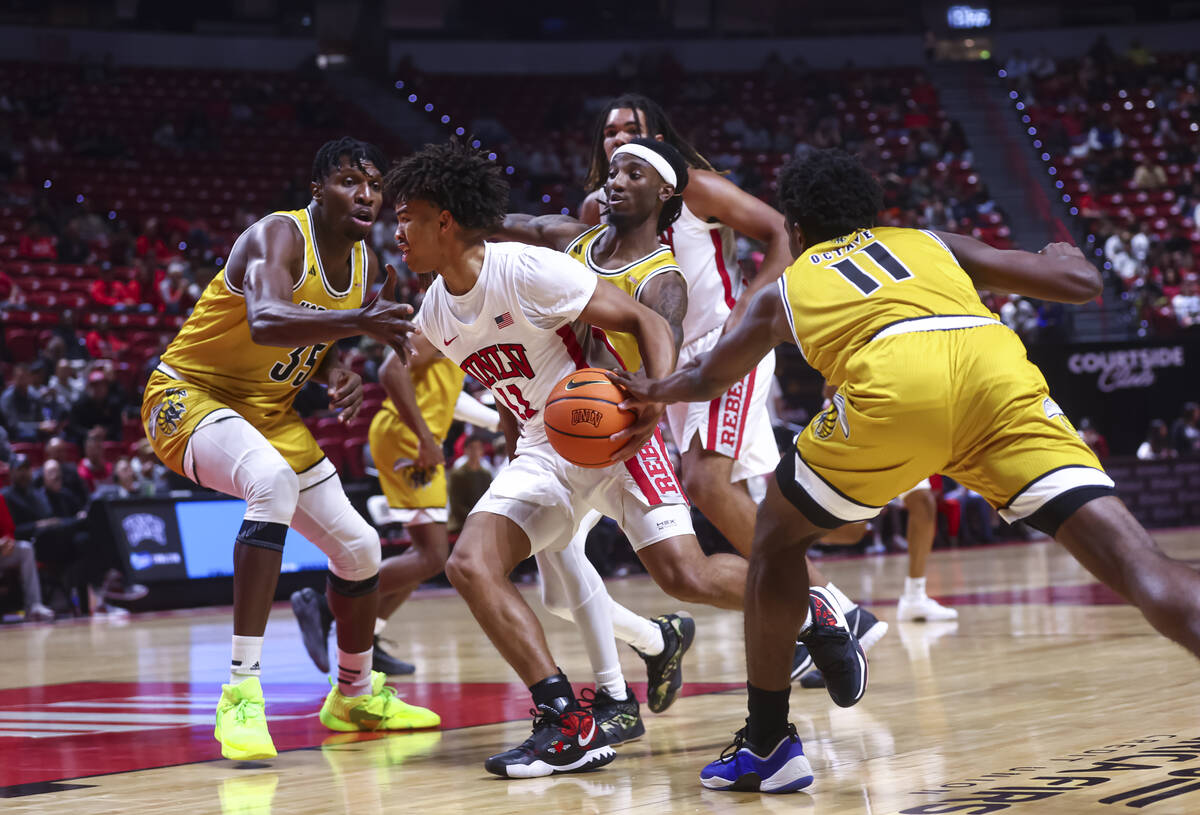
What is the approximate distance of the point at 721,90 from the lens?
2484 centimetres

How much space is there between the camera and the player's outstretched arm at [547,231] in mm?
4922

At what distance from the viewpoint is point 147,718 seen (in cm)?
527

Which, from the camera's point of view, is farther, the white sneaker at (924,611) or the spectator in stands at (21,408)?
the spectator in stands at (21,408)

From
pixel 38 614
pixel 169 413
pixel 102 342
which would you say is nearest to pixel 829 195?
pixel 169 413

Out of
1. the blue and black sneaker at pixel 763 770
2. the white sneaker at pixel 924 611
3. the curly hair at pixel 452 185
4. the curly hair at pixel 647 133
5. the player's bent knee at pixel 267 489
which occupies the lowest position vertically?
the white sneaker at pixel 924 611

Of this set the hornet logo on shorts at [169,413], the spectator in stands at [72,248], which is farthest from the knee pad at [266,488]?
the spectator in stands at [72,248]

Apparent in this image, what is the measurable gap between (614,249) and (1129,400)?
14.2 m

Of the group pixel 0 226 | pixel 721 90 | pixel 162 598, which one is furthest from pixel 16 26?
pixel 162 598

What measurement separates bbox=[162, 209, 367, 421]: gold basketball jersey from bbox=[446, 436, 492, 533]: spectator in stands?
5.57m

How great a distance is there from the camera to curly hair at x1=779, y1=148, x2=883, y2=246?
11.4 feet

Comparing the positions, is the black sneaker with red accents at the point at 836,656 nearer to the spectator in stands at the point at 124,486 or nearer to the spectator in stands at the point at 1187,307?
the spectator in stands at the point at 124,486

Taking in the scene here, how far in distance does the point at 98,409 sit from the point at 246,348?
8407mm

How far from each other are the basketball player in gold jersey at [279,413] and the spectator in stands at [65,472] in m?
6.56

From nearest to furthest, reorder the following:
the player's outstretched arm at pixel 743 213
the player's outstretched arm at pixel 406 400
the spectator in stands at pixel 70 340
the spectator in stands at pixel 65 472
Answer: the player's outstretched arm at pixel 743 213
the player's outstretched arm at pixel 406 400
the spectator in stands at pixel 65 472
the spectator in stands at pixel 70 340
